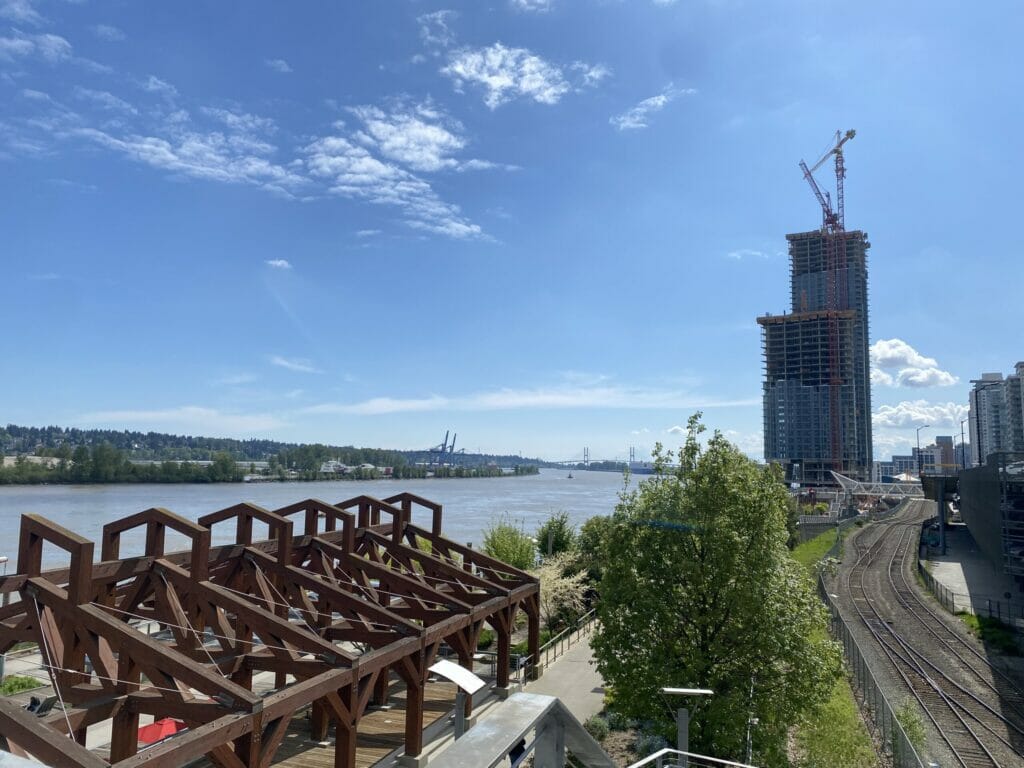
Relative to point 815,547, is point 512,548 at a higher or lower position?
higher

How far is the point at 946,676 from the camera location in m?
27.8

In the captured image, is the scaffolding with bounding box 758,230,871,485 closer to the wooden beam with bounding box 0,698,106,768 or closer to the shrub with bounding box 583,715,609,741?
the shrub with bounding box 583,715,609,741

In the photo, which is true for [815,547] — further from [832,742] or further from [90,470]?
[90,470]

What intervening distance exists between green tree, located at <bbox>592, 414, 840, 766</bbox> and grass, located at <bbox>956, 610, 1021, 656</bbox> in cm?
2113

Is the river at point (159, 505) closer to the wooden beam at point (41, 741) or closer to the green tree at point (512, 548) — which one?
the green tree at point (512, 548)

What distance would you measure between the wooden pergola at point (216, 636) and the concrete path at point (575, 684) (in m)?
2.36

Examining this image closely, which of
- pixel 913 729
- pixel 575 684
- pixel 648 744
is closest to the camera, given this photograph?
pixel 913 729

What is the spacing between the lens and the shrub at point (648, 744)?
17.6 m

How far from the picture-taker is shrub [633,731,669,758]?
17.6 metres

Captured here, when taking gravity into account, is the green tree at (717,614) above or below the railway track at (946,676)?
above

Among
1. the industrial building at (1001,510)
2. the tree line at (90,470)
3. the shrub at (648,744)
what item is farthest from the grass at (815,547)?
the tree line at (90,470)

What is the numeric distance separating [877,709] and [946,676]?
793 centimetres

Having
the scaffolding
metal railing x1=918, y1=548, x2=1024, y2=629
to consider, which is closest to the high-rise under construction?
the scaffolding

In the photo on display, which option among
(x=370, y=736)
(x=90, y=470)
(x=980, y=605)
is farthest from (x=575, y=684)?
(x=90, y=470)
